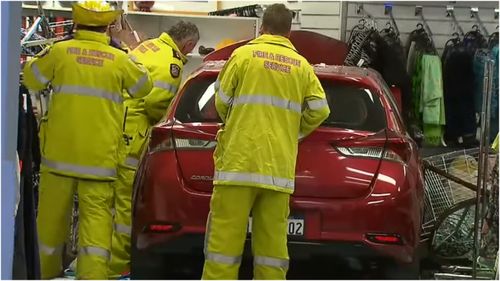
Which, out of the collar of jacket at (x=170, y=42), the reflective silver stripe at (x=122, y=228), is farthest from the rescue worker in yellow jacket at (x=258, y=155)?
the collar of jacket at (x=170, y=42)

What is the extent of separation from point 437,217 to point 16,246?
3.46m

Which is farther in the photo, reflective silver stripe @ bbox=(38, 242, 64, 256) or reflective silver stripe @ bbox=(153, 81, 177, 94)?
reflective silver stripe @ bbox=(153, 81, 177, 94)

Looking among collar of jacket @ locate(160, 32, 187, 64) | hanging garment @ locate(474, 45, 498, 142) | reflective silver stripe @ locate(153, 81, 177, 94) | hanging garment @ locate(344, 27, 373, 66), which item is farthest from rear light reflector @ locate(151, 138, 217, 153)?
hanging garment @ locate(474, 45, 498, 142)

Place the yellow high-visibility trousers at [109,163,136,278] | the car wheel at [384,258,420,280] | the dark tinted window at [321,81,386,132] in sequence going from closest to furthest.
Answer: the car wheel at [384,258,420,280], the dark tinted window at [321,81,386,132], the yellow high-visibility trousers at [109,163,136,278]

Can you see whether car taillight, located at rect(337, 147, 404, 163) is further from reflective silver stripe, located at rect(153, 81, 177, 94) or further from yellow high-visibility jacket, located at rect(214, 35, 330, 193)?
reflective silver stripe, located at rect(153, 81, 177, 94)

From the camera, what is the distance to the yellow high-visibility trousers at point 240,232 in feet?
12.9

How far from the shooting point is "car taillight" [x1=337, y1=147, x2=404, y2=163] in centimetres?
411

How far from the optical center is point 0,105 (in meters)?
2.74

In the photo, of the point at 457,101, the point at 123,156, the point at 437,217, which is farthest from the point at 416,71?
the point at 123,156

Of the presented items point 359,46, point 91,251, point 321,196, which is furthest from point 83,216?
point 359,46

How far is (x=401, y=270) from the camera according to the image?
13.3ft

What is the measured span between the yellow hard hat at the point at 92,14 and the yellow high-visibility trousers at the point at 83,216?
2.87 feet

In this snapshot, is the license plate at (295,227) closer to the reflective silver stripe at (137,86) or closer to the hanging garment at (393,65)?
the reflective silver stripe at (137,86)

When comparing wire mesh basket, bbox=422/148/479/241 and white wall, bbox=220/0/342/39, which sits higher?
white wall, bbox=220/0/342/39
